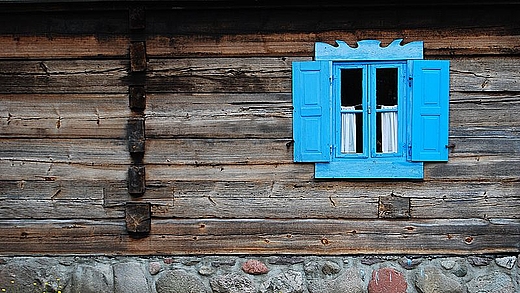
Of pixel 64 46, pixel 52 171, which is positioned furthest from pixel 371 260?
pixel 64 46

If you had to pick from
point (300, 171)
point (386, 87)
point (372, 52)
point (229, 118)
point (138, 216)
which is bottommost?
point (138, 216)

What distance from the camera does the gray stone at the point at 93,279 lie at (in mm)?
5691

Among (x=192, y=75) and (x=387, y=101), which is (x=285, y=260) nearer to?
(x=387, y=101)

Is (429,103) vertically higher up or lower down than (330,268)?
higher up

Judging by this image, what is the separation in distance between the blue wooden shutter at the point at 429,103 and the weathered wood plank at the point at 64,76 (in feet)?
8.00

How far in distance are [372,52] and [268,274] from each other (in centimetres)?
208

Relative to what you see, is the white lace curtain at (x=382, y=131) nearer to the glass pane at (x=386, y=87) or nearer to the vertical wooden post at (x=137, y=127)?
the glass pane at (x=386, y=87)

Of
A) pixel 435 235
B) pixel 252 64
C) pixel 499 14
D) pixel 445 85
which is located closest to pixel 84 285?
pixel 252 64

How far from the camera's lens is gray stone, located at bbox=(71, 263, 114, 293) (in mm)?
5691

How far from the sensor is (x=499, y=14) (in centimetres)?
545

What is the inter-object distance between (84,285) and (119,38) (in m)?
2.15

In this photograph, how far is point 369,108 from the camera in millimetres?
5480

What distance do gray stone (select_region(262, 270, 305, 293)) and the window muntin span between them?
43.0 inches

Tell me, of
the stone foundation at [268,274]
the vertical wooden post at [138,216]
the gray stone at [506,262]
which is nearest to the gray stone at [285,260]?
the stone foundation at [268,274]
